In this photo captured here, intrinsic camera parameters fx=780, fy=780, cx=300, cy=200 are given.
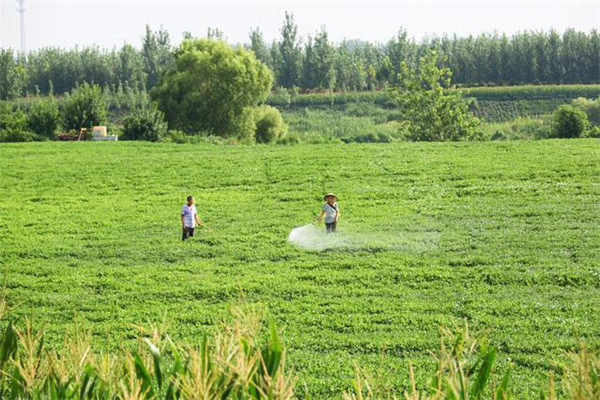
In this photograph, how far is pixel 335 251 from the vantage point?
21438mm

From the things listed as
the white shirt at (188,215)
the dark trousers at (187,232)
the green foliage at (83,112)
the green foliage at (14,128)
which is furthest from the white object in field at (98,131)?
the white shirt at (188,215)

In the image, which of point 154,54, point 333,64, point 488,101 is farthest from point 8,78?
point 488,101

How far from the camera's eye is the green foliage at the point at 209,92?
57875mm

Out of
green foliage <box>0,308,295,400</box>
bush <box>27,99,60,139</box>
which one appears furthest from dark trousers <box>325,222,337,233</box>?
bush <box>27,99,60,139</box>

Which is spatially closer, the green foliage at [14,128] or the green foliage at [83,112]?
the green foliage at [14,128]

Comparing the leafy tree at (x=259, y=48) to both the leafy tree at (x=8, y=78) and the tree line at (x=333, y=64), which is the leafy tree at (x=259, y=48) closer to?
the tree line at (x=333, y=64)

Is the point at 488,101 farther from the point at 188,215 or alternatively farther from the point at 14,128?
the point at 188,215

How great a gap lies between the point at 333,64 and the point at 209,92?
45.9 meters

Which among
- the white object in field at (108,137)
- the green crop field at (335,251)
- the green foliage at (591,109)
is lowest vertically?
the green crop field at (335,251)

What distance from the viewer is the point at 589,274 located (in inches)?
721

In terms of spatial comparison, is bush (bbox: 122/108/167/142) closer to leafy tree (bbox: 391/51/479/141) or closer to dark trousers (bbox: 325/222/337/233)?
leafy tree (bbox: 391/51/479/141)

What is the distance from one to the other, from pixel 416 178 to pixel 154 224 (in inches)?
442

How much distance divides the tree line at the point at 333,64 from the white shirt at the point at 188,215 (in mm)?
74127

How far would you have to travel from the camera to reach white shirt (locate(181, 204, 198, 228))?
22656mm
